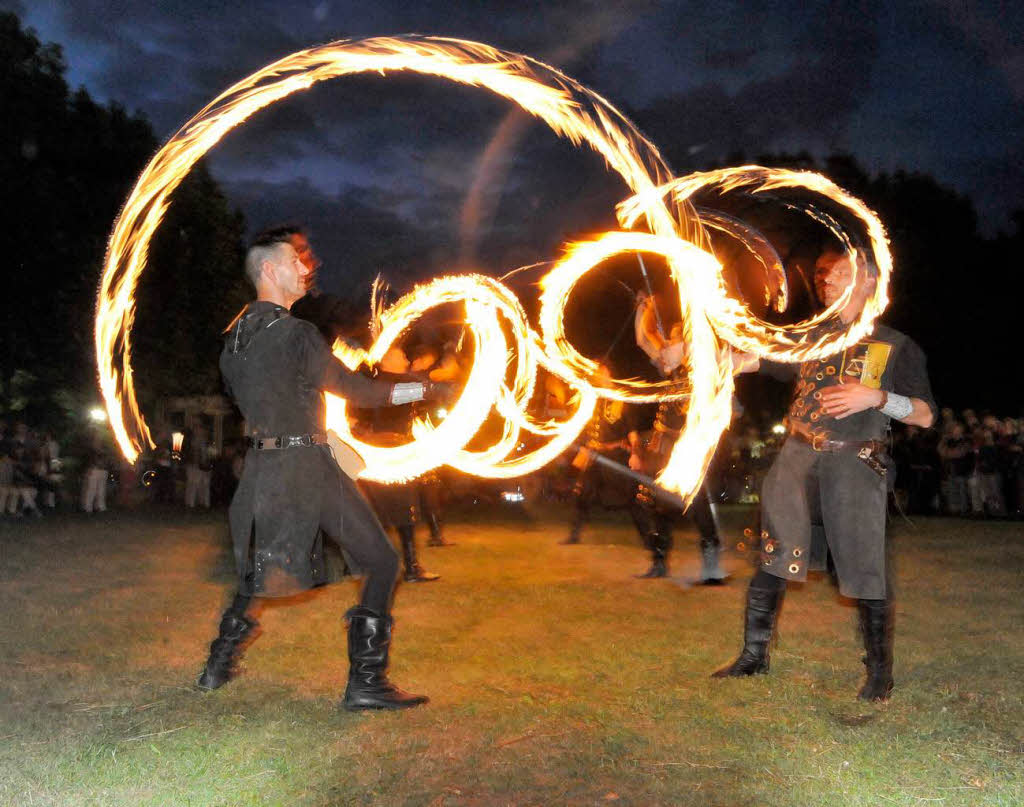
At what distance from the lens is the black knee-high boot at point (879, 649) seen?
525cm

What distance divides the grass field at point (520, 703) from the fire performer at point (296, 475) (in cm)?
53

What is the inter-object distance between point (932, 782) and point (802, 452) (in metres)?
1.90

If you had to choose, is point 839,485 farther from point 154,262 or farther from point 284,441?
point 154,262

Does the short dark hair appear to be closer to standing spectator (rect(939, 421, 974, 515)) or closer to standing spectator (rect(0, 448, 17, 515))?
standing spectator (rect(0, 448, 17, 515))

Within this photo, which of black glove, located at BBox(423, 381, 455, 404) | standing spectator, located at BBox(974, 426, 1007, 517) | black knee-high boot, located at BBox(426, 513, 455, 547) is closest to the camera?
black glove, located at BBox(423, 381, 455, 404)

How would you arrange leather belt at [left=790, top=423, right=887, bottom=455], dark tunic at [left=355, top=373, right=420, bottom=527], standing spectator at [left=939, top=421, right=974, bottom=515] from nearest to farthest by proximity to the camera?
leather belt at [left=790, top=423, right=887, bottom=455], dark tunic at [left=355, top=373, right=420, bottom=527], standing spectator at [left=939, top=421, right=974, bottom=515]

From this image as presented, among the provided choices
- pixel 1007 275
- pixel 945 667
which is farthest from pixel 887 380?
pixel 1007 275

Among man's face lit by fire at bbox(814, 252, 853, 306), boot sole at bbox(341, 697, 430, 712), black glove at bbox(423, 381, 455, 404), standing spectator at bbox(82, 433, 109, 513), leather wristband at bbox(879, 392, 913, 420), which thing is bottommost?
standing spectator at bbox(82, 433, 109, 513)

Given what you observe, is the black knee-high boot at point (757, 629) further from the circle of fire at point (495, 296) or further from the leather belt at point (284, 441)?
the leather belt at point (284, 441)

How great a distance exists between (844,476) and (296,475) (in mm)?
2826

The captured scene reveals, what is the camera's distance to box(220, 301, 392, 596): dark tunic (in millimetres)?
4953

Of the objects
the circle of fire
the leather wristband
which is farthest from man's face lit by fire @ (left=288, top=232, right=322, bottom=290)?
the leather wristband

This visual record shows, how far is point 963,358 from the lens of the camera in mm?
34375

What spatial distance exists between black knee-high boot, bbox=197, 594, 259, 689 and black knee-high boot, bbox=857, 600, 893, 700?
3.26 m
